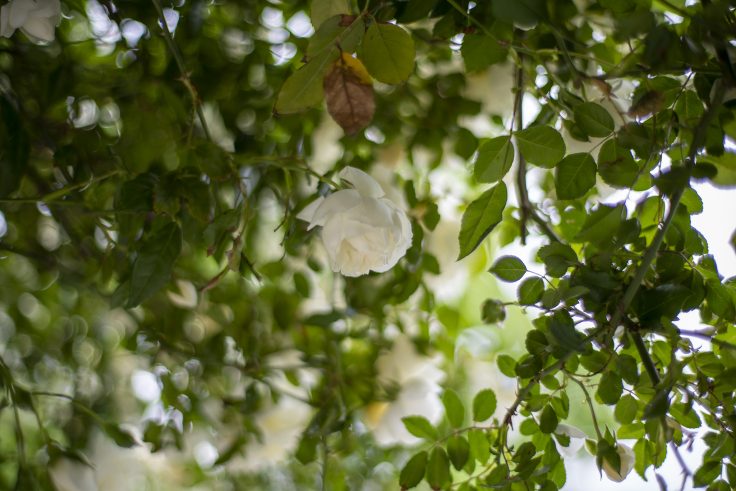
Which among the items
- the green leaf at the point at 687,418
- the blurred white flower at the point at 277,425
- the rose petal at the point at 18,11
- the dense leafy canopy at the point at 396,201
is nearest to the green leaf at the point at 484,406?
the dense leafy canopy at the point at 396,201

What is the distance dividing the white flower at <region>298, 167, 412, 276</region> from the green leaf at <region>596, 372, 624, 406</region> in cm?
11

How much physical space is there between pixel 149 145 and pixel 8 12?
0.10m

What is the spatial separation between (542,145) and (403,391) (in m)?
0.31

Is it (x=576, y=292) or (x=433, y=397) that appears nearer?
(x=576, y=292)

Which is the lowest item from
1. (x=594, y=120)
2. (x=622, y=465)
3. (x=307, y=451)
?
(x=307, y=451)

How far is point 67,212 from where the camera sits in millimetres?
520

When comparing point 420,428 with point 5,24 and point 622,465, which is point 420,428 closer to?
point 622,465

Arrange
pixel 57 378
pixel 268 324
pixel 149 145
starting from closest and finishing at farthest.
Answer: pixel 149 145
pixel 268 324
pixel 57 378

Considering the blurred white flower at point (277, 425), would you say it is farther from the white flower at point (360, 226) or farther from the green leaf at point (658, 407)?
the green leaf at point (658, 407)

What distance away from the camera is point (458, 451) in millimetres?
420

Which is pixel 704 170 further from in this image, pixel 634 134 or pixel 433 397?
pixel 433 397

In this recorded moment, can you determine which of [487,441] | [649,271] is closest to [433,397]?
[487,441]

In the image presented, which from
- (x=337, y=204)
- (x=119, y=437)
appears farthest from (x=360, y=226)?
(x=119, y=437)

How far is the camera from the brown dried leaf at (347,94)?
0.31 meters
